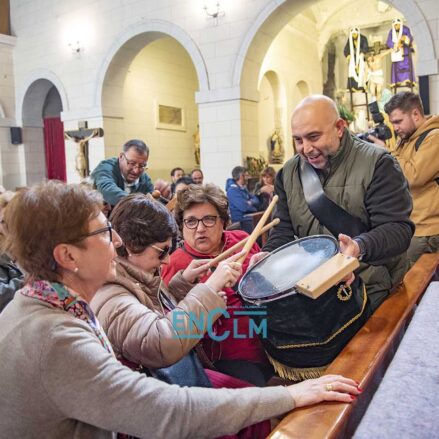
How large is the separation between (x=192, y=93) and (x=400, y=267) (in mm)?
10731

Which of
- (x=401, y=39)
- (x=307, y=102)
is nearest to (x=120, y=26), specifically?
(x=401, y=39)

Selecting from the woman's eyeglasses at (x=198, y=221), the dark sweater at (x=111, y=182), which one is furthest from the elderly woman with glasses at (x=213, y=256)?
the dark sweater at (x=111, y=182)

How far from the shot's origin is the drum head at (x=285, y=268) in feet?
4.71

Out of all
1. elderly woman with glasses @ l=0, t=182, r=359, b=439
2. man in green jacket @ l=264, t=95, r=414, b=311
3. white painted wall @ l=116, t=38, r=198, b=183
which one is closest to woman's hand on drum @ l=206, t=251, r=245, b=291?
elderly woman with glasses @ l=0, t=182, r=359, b=439

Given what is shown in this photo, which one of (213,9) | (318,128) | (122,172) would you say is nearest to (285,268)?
(318,128)

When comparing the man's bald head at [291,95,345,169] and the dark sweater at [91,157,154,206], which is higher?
the man's bald head at [291,95,345,169]

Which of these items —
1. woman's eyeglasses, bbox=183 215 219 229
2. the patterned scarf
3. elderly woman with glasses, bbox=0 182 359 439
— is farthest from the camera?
woman's eyeglasses, bbox=183 215 219 229

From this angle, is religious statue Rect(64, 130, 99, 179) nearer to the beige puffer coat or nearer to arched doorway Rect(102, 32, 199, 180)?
arched doorway Rect(102, 32, 199, 180)

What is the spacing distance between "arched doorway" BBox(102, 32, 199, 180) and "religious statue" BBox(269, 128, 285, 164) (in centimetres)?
224

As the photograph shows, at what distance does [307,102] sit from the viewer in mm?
1914

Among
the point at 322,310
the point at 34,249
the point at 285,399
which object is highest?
the point at 34,249

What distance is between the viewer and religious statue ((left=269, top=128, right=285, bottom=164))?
10.7m

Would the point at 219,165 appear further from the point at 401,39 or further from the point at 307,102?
the point at 307,102

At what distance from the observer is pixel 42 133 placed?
11.3 metres
